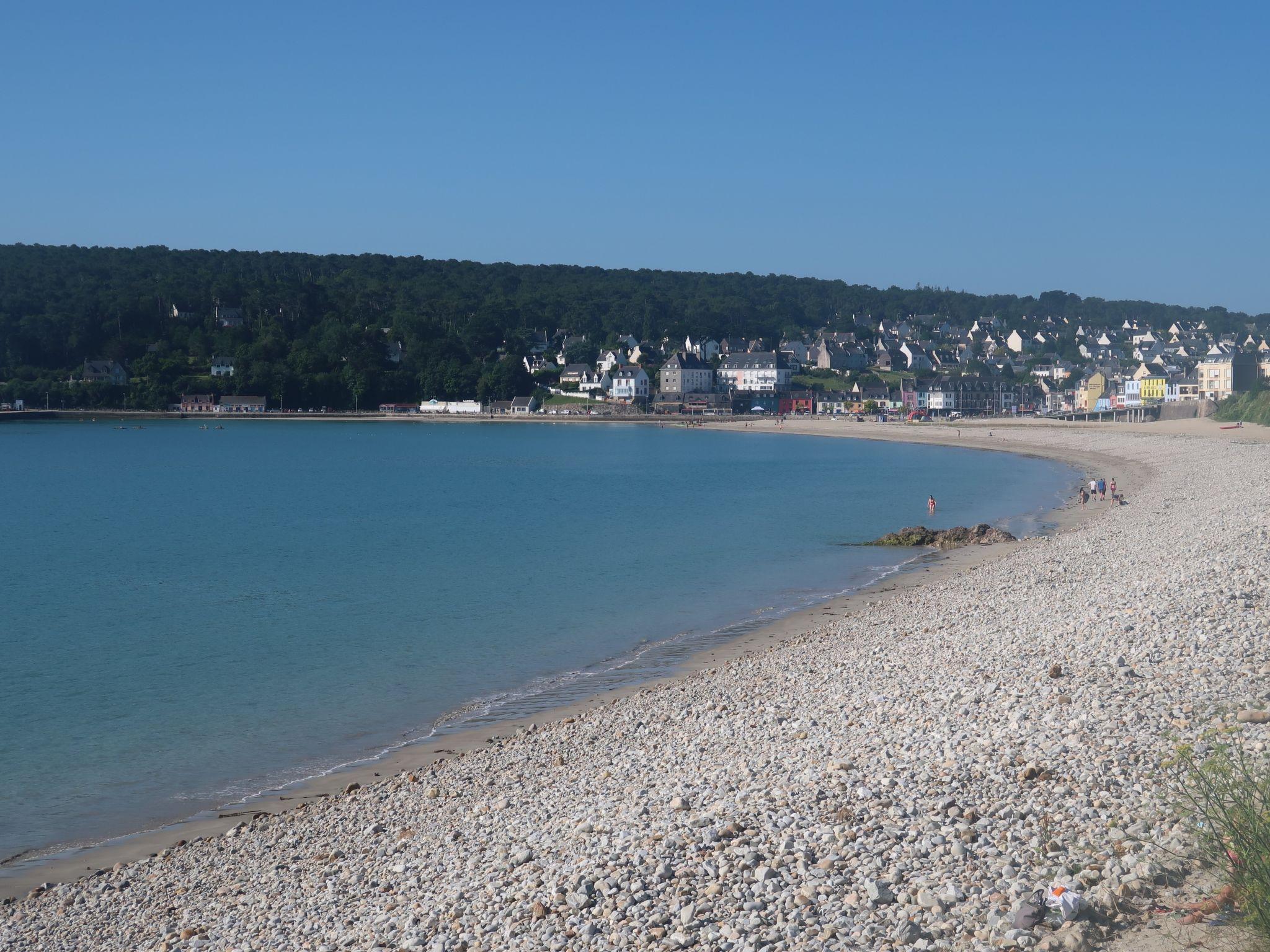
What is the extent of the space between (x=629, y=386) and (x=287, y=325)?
4573cm

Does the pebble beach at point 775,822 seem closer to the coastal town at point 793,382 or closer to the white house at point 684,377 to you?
the coastal town at point 793,382

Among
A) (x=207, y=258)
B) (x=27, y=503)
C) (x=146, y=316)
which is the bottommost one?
(x=27, y=503)

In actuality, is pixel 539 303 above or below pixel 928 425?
above

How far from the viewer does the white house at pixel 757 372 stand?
128 metres

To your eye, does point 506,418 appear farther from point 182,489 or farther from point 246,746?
point 246,746

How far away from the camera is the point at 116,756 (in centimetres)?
1082

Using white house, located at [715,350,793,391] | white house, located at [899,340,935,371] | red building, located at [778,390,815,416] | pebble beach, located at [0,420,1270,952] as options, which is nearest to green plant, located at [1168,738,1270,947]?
pebble beach, located at [0,420,1270,952]

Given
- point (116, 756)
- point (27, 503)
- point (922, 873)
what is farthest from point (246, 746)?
point (27, 503)

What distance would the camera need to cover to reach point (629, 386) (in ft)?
414

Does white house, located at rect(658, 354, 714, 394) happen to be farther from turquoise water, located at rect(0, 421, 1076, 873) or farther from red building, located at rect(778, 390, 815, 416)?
turquoise water, located at rect(0, 421, 1076, 873)

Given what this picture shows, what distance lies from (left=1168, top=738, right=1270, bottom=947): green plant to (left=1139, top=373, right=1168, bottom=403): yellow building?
112 metres

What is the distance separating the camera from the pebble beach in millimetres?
5445

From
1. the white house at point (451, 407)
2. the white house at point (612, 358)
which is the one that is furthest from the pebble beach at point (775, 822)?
the white house at point (612, 358)

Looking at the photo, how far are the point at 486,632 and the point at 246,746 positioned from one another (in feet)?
18.3
